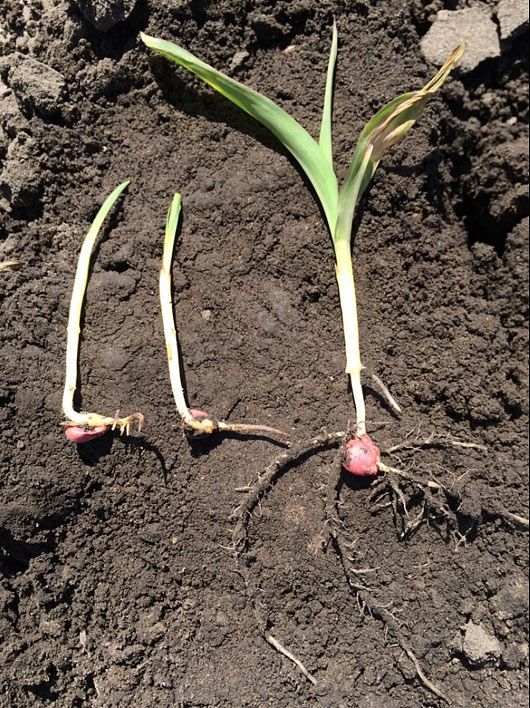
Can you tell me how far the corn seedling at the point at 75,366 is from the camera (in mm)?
1214

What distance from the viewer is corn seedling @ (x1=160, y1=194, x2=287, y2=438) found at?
48.4 inches

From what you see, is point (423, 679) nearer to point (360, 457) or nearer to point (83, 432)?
point (360, 457)

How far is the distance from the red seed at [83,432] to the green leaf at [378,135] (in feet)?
2.44

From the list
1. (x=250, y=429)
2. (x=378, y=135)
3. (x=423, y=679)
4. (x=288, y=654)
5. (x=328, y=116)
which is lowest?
(x=423, y=679)

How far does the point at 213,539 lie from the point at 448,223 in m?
1.02

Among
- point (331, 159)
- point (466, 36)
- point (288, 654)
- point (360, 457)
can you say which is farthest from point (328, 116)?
point (288, 654)

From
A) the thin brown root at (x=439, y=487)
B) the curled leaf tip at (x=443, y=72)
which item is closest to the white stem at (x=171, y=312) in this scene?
the thin brown root at (x=439, y=487)

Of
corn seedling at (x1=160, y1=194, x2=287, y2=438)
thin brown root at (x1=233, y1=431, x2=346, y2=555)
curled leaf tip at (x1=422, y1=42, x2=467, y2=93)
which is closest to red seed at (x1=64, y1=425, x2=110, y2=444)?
corn seedling at (x1=160, y1=194, x2=287, y2=438)

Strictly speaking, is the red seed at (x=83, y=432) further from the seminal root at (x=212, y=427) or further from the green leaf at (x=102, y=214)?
the green leaf at (x=102, y=214)

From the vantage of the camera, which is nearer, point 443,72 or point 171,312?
point 443,72

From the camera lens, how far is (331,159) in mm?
1281

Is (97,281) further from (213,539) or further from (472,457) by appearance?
(472,457)

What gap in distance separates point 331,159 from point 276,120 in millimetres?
166

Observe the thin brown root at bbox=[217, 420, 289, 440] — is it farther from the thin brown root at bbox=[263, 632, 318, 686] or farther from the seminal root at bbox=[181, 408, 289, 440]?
the thin brown root at bbox=[263, 632, 318, 686]
